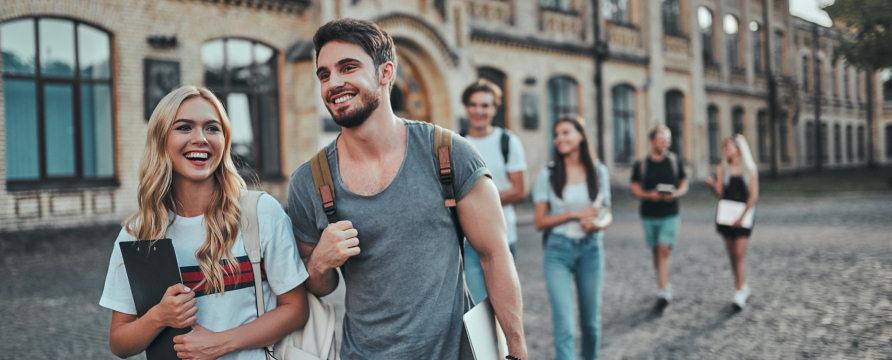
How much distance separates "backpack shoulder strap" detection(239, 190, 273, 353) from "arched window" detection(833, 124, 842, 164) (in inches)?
1880

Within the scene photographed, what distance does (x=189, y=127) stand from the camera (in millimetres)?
2385

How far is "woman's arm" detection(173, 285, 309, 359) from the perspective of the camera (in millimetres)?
2248

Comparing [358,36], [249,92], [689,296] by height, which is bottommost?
[689,296]

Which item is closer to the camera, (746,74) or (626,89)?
(626,89)

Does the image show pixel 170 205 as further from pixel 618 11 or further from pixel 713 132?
pixel 713 132

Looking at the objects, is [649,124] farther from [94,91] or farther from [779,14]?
[94,91]

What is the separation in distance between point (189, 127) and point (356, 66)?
60 centimetres

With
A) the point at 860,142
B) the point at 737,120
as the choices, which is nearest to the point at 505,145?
the point at 737,120

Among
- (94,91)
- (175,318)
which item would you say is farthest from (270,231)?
(94,91)

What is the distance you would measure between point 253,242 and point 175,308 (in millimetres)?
308

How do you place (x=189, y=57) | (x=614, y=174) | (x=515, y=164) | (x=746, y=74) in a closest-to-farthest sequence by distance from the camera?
(x=515, y=164), (x=189, y=57), (x=614, y=174), (x=746, y=74)

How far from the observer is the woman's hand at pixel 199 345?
224 centimetres

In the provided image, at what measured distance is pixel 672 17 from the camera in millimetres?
28875

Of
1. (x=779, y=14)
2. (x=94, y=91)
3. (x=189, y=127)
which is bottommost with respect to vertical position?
(x=189, y=127)
